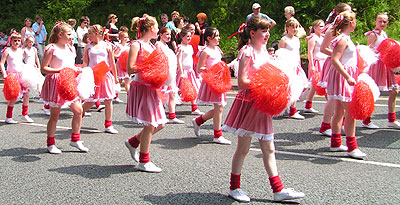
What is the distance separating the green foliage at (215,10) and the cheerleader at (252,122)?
35.2 ft

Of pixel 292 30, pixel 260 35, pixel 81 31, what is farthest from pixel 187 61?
pixel 81 31

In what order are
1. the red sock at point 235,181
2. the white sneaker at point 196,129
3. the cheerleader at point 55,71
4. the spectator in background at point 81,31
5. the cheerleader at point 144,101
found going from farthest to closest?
the spectator in background at point 81,31, the white sneaker at point 196,129, the cheerleader at point 55,71, the cheerleader at point 144,101, the red sock at point 235,181

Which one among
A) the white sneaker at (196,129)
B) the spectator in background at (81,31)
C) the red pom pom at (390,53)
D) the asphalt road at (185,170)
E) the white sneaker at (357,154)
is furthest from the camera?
the spectator in background at (81,31)

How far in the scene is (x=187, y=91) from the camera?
28.9 feet

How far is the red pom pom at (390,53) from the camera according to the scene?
305 inches

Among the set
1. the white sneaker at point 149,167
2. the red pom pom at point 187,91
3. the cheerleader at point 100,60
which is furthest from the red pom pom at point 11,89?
the white sneaker at point 149,167

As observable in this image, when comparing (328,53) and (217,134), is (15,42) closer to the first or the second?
(217,134)

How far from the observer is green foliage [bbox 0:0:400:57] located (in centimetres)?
1672

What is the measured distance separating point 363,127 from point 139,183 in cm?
442

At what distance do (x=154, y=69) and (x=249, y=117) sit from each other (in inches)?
52.3

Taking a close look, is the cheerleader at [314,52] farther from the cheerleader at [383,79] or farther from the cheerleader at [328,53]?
the cheerleader at [328,53]

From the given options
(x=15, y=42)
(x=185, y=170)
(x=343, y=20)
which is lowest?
(x=185, y=170)

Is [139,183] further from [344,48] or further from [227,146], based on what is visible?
[344,48]

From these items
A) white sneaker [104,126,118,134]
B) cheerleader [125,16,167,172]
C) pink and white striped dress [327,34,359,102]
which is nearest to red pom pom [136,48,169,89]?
cheerleader [125,16,167,172]
